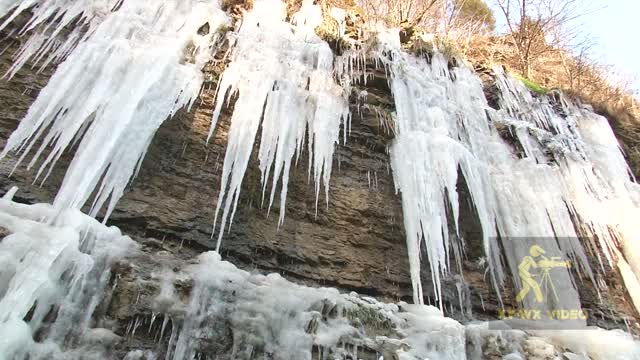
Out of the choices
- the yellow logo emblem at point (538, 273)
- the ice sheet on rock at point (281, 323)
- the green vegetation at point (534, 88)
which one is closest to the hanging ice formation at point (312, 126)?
the yellow logo emblem at point (538, 273)

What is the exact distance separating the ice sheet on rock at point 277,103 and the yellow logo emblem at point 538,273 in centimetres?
236

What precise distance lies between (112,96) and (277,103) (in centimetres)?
150

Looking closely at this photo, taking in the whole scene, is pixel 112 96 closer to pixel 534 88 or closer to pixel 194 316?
pixel 194 316

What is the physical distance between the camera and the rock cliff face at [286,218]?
393 centimetres

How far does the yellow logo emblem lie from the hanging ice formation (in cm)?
12

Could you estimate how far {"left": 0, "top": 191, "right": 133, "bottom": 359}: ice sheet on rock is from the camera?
2.62m

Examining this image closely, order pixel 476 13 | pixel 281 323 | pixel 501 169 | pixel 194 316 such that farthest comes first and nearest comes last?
pixel 476 13
pixel 501 169
pixel 281 323
pixel 194 316

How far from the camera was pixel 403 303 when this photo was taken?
434 cm

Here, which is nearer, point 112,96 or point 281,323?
point 281,323

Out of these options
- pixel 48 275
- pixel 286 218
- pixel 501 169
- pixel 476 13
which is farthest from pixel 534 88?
pixel 48 275

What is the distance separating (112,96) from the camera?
4.17 metres

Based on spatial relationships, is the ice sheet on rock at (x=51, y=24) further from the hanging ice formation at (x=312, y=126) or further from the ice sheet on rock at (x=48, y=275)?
the ice sheet on rock at (x=48, y=275)

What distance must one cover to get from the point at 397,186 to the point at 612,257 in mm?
2842
